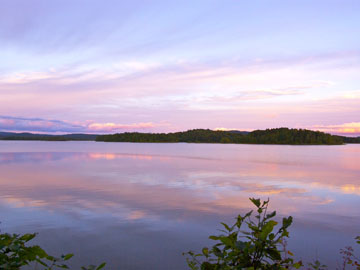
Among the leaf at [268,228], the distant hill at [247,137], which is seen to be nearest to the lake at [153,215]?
the leaf at [268,228]

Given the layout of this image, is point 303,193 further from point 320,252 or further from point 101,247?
point 101,247

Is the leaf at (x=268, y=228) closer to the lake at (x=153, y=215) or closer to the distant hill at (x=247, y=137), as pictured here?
the lake at (x=153, y=215)

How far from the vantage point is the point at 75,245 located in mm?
7496

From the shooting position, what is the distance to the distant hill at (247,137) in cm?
14750

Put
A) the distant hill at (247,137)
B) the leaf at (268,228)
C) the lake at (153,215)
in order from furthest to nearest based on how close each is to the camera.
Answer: the distant hill at (247,137) < the lake at (153,215) < the leaf at (268,228)

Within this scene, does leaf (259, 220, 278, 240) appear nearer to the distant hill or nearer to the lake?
the lake

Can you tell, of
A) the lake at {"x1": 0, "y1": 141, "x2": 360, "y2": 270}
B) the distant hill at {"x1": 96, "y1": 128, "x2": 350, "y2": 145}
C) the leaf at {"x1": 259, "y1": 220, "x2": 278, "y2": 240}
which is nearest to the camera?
the leaf at {"x1": 259, "y1": 220, "x2": 278, "y2": 240}

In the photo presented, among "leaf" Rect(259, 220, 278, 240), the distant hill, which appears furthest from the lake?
the distant hill

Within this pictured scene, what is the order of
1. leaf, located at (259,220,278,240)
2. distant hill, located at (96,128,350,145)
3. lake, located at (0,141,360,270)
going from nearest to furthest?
leaf, located at (259,220,278,240) < lake, located at (0,141,360,270) < distant hill, located at (96,128,350,145)

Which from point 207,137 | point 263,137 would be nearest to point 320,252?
point 263,137

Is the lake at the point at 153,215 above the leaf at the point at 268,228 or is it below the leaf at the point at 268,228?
below

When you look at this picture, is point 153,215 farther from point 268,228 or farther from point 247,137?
point 247,137

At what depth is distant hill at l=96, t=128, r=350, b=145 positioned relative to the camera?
14750 centimetres

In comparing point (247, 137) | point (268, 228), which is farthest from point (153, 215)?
point (247, 137)
